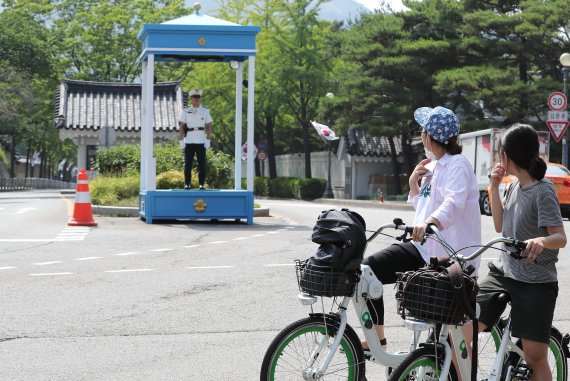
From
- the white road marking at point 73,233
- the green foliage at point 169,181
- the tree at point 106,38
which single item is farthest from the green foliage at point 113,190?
the tree at point 106,38

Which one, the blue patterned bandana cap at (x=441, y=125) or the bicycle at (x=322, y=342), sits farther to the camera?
the blue patterned bandana cap at (x=441, y=125)

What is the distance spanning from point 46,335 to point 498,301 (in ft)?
12.5

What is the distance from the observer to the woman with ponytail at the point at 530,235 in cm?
430

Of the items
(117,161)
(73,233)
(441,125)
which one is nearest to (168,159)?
(117,161)

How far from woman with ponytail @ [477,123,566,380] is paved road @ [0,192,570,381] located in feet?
5.09

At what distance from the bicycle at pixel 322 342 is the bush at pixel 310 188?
4451cm

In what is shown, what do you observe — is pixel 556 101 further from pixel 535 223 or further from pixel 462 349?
pixel 462 349

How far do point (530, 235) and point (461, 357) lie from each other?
2.14ft

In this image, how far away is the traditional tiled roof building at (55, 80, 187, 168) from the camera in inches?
1510

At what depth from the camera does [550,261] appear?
4.34 m

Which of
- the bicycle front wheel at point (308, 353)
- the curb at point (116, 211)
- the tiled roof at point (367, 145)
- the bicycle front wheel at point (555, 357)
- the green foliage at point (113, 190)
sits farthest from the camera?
the tiled roof at point (367, 145)

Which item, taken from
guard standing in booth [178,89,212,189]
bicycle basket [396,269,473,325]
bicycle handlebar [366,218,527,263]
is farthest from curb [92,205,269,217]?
bicycle basket [396,269,473,325]

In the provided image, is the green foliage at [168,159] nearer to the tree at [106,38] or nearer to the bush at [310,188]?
the bush at [310,188]

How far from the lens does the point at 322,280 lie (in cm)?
431
